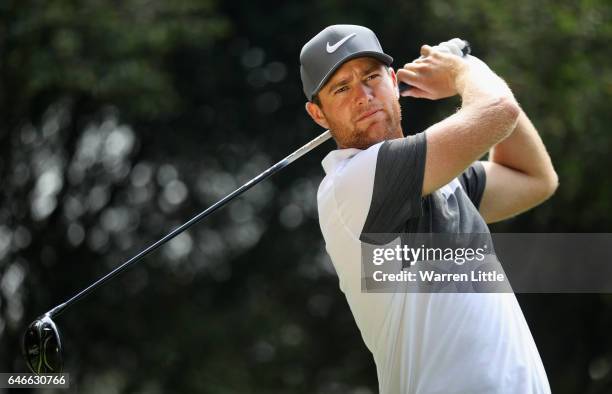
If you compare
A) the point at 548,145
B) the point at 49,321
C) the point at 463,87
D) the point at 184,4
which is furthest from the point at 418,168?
the point at 184,4

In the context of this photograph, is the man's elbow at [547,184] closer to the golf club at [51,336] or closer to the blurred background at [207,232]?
the golf club at [51,336]

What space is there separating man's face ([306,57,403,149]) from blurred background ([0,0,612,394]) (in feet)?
22.1

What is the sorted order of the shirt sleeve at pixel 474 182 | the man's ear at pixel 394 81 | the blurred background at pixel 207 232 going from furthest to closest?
1. the blurred background at pixel 207 232
2. the shirt sleeve at pixel 474 182
3. the man's ear at pixel 394 81

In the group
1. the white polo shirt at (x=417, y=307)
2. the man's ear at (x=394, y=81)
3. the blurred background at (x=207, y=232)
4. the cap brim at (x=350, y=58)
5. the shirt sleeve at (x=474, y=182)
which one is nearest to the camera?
the white polo shirt at (x=417, y=307)

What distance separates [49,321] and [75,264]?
25.1ft

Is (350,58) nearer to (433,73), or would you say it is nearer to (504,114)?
(433,73)

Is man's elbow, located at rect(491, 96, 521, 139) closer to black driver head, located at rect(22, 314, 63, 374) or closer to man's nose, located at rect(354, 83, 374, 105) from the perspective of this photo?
man's nose, located at rect(354, 83, 374, 105)

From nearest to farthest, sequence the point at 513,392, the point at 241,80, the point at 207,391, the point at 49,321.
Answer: the point at 513,392 < the point at 49,321 < the point at 207,391 < the point at 241,80

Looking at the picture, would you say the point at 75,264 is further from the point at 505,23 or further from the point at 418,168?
the point at 418,168

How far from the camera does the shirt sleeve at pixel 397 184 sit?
2.71 meters

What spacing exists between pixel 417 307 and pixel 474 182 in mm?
628

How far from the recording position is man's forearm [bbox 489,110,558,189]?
3.26 m

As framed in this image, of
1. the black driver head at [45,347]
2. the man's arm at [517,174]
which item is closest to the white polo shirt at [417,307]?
the man's arm at [517,174]

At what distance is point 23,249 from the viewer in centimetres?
1054
